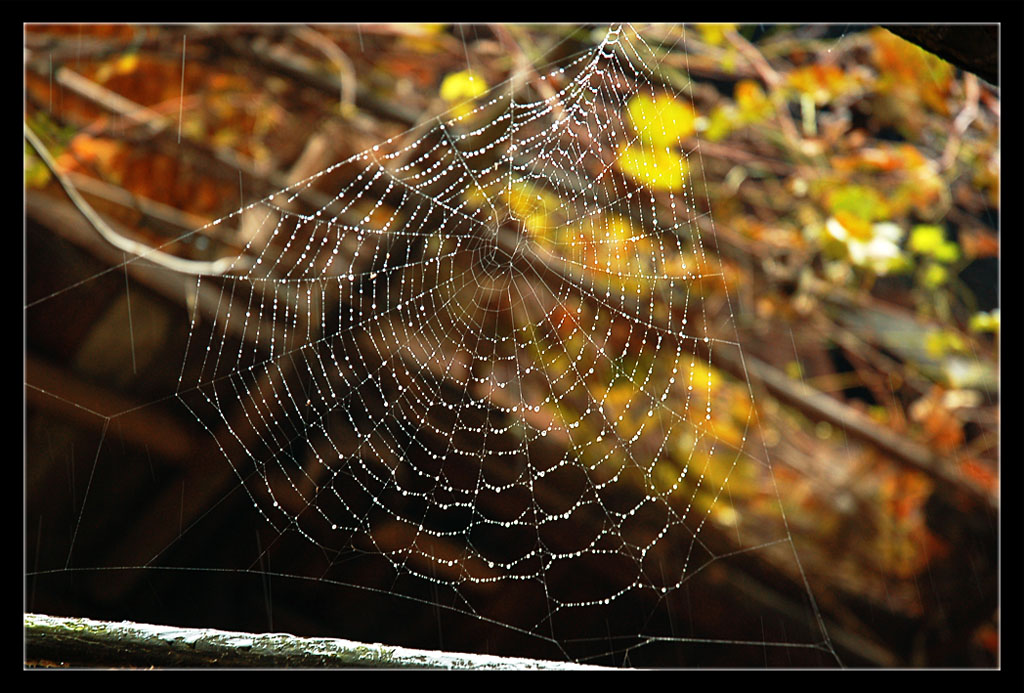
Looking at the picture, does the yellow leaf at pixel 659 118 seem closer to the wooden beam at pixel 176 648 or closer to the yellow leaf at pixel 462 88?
the yellow leaf at pixel 462 88

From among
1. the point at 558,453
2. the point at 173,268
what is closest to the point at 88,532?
the point at 173,268

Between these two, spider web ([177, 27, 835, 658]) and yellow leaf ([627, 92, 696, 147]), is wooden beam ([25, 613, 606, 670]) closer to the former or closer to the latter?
spider web ([177, 27, 835, 658])

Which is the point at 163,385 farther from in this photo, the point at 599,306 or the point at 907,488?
the point at 907,488

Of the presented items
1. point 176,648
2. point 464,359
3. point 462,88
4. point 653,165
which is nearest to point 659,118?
point 653,165

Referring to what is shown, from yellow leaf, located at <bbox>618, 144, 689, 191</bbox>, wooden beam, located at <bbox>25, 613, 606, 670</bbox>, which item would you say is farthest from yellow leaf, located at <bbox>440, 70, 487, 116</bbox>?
wooden beam, located at <bbox>25, 613, 606, 670</bbox>

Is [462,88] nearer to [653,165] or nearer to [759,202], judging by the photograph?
[653,165]
